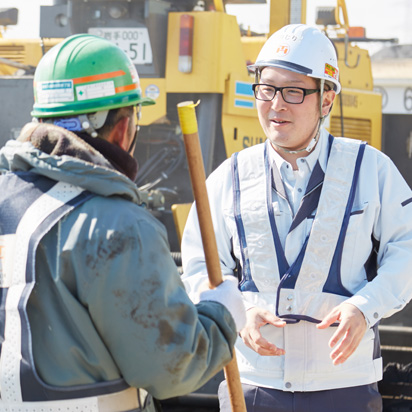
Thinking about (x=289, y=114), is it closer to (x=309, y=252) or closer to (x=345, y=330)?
(x=309, y=252)

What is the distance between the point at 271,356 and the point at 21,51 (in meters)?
5.22

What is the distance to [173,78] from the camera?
5.36 m

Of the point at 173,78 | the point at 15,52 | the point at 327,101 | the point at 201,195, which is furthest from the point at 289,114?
the point at 15,52

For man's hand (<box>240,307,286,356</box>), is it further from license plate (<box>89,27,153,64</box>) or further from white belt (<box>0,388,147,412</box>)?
license plate (<box>89,27,153,64</box>)

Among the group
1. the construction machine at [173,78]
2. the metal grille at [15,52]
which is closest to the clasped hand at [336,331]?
the construction machine at [173,78]

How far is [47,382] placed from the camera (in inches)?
72.9

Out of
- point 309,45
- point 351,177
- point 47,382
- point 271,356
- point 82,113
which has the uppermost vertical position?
point 309,45

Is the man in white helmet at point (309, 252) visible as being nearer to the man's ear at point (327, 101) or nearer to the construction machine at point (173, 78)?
the man's ear at point (327, 101)

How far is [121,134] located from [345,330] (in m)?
0.93

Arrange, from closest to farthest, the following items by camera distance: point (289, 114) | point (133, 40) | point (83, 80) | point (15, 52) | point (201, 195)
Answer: point (83, 80) < point (201, 195) < point (289, 114) < point (133, 40) < point (15, 52)

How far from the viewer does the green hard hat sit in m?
2.03

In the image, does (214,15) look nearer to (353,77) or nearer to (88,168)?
(353,77)

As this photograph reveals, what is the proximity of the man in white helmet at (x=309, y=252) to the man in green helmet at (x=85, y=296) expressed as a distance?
26.5 inches

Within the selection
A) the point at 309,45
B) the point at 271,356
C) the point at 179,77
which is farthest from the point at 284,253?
the point at 179,77
